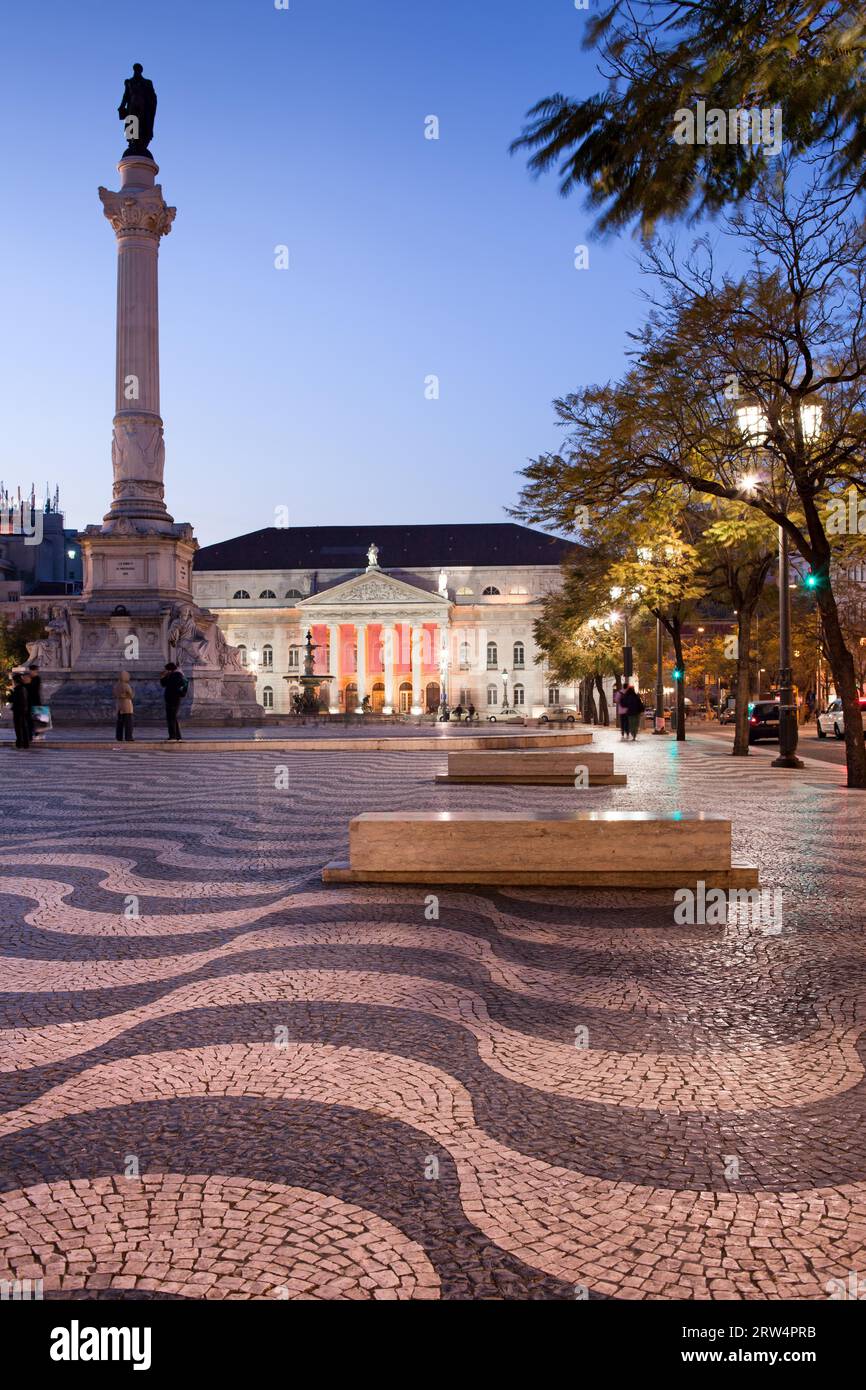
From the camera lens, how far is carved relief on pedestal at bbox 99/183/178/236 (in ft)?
120

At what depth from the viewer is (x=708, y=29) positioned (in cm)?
477

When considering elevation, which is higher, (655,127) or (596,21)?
(596,21)

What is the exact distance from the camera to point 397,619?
10100cm

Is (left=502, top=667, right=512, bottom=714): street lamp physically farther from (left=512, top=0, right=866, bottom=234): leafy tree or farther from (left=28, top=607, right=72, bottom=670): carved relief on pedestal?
(left=512, top=0, right=866, bottom=234): leafy tree

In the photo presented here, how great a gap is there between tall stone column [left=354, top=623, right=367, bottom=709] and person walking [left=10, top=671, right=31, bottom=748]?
7567 centimetres

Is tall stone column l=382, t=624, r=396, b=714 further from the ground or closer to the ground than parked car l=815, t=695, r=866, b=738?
further from the ground

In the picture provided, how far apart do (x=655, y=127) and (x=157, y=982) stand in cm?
499

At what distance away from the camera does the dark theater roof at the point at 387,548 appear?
110 metres

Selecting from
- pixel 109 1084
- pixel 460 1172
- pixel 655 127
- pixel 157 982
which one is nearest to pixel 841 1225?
pixel 460 1172

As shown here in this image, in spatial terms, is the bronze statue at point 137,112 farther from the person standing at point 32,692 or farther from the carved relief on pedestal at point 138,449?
the person standing at point 32,692

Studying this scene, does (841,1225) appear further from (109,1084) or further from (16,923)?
(16,923)

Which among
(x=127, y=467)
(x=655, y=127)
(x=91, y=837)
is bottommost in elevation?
(x=91, y=837)

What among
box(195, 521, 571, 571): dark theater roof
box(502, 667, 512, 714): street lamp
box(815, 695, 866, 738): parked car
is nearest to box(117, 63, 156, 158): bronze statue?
box(815, 695, 866, 738): parked car

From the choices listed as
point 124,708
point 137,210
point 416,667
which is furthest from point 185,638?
point 416,667
